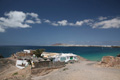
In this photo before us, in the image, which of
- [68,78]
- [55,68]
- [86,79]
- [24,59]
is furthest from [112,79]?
[24,59]

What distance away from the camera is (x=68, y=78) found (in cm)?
1319

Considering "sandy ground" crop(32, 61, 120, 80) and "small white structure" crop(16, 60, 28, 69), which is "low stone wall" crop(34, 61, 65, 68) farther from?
"small white structure" crop(16, 60, 28, 69)

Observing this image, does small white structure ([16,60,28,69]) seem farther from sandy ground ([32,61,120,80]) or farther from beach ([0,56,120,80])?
sandy ground ([32,61,120,80])

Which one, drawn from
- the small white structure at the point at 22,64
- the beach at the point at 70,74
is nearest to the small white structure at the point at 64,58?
the small white structure at the point at 22,64

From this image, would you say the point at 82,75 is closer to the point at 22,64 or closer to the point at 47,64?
the point at 47,64

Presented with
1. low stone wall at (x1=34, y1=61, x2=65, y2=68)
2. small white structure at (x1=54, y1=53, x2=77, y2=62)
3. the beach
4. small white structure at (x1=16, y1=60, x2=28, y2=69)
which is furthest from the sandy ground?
small white structure at (x1=54, y1=53, x2=77, y2=62)

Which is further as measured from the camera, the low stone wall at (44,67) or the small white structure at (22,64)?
the small white structure at (22,64)

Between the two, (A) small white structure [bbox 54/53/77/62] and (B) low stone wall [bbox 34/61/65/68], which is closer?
(B) low stone wall [bbox 34/61/65/68]

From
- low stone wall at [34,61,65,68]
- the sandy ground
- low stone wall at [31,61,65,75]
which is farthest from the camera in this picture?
low stone wall at [34,61,65,68]

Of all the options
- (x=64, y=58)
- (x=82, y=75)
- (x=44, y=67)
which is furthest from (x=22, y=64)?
(x=82, y=75)

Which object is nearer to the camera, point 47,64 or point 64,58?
point 47,64

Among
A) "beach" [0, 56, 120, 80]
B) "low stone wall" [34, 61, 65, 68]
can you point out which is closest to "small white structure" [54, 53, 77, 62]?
"low stone wall" [34, 61, 65, 68]

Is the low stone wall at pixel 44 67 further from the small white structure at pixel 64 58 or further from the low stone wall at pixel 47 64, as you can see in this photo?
the small white structure at pixel 64 58

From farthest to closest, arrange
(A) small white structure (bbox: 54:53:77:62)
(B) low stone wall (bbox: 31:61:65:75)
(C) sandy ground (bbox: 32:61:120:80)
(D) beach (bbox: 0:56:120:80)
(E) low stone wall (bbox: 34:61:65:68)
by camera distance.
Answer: (A) small white structure (bbox: 54:53:77:62)
(E) low stone wall (bbox: 34:61:65:68)
(B) low stone wall (bbox: 31:61:65:75)
(D) beach (bbox: 0:56:120:80)
(C) sandy ground (bbox: 32:61:120:80)
